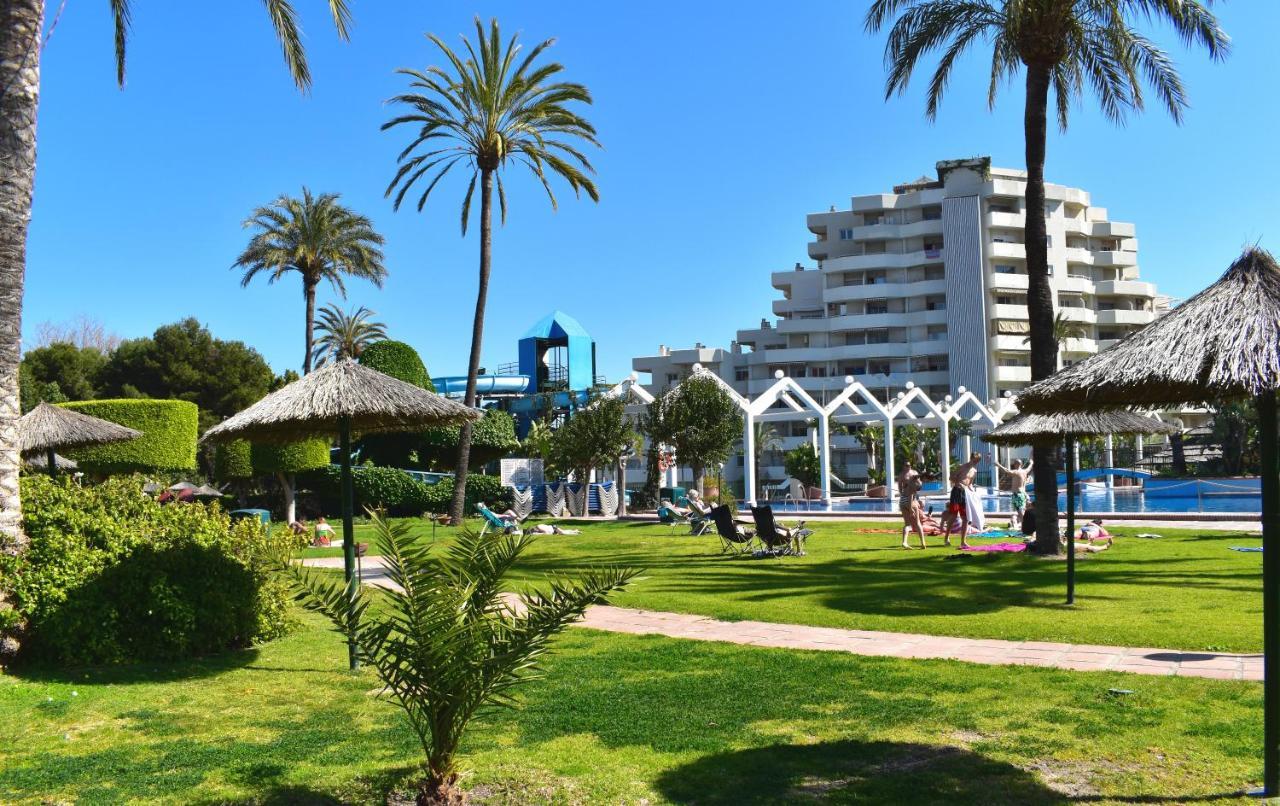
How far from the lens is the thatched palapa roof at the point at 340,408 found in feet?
28.2

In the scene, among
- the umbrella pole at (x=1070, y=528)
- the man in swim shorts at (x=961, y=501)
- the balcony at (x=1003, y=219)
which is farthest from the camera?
the balcony at (x=1003, y=219)

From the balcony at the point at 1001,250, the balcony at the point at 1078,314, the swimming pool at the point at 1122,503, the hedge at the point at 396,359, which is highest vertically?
the balcony at the point at 1001,250

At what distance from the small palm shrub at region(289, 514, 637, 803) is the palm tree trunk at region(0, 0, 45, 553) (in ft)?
14.0

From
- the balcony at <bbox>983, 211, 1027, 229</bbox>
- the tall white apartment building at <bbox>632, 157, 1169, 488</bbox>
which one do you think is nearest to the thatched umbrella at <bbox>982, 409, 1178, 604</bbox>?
the tall white apartment building at <bbox>632, 157, 1169, 488</bbox>

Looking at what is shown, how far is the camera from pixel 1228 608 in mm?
9828

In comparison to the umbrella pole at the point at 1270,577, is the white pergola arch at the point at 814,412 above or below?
above

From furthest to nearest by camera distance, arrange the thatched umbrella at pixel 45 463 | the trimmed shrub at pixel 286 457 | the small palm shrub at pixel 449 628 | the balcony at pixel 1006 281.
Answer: the balcony at pixel 1006 281
the trimmed shrub at pixel 286 457
the thatched umbrella at pixel 45 463
the small palm shrub at pixel 449 628

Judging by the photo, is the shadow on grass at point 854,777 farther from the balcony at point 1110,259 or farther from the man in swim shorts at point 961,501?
the balcony at point 1110,259

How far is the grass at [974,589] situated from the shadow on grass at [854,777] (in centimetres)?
382

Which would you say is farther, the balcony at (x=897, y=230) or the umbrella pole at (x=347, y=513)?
the balcony at (x=897, y=230)

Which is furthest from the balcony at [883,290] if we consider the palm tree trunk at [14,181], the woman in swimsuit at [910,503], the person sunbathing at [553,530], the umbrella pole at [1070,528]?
the palm tree trunk at [14,181]

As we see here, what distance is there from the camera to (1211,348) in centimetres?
571

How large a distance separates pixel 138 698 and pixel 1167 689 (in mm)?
7056

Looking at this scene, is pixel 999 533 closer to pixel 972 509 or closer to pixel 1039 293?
pixel 972 509
